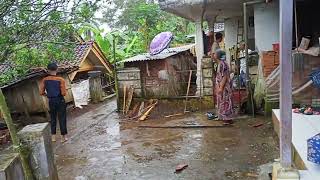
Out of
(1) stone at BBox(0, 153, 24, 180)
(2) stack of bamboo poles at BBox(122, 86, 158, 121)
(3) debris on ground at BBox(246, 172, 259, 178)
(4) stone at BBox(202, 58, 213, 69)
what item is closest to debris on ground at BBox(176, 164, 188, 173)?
(3) debris on ground at BBox(246, 172, 259, 178)

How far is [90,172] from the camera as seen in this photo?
6.14m

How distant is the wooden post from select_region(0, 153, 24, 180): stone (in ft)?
9.45

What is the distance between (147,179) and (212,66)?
5404 millimetres

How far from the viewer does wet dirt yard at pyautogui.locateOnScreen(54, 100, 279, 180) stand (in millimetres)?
5770

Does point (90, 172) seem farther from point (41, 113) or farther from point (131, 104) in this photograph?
point (41, 113)

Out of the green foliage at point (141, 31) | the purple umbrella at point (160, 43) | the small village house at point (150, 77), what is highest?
the green foliage at point (141, 31)

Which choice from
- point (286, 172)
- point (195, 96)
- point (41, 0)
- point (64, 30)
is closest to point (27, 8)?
point (41, 0)

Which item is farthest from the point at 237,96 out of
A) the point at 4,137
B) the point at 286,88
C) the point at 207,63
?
the point at 4,137

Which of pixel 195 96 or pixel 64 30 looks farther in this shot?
pixel 195 96

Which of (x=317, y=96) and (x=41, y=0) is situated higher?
(x=41, y=0)

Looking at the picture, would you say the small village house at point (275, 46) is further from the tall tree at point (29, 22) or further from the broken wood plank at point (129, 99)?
the tall tree at point (29, 22)

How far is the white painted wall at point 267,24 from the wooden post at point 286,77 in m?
5.94

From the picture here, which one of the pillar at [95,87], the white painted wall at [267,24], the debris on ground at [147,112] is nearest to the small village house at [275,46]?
the white painted wall at [267,24]

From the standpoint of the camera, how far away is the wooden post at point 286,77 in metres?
3.49
